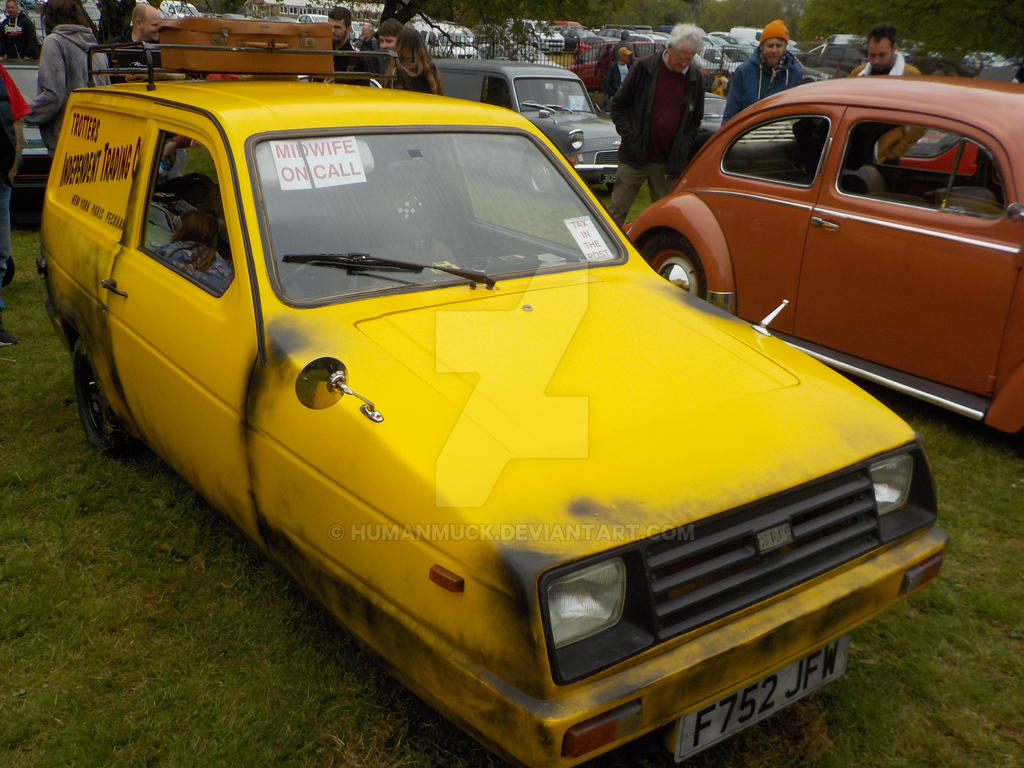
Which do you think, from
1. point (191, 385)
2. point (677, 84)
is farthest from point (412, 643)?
point (677, 84)

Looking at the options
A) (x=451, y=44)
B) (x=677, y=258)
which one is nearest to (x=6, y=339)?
(x=677, y=258)

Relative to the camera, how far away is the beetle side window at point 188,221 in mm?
3025

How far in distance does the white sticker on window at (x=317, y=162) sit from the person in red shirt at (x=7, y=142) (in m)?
3.65

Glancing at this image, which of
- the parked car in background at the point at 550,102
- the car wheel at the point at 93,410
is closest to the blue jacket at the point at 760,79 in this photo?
the parked car in background at the point at 550,102

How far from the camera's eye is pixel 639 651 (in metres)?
2.06

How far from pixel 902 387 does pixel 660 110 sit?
3.39 m

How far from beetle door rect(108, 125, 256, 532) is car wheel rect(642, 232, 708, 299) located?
316cm

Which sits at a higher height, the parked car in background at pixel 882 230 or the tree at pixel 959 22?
the tree at pixel 959 22

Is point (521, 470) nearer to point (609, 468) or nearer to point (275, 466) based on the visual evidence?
point (609, 468)

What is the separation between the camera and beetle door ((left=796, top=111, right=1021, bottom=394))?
4.34 metres

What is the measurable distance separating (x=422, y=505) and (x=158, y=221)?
2.03 m

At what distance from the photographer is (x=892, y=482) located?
264 centimetres

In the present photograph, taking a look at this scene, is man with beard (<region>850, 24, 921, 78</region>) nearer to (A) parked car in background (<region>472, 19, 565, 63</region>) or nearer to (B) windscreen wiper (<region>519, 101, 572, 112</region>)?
(B) windscreen wiper (<region>519, 101, 572, 112</region>)

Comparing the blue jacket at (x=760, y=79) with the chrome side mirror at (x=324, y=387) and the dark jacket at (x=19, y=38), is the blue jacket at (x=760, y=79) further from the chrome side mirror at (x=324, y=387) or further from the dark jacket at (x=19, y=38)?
the dark jacket at (x=19, y=38)
